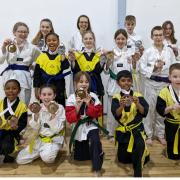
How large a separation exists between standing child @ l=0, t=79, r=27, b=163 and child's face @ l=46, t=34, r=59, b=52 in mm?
632

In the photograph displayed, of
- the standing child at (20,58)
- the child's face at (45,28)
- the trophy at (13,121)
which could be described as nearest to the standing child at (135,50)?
the child's face at (45,28)

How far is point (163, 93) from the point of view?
3010 millimetres

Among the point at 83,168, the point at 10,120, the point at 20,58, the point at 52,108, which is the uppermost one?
the point at 20,58

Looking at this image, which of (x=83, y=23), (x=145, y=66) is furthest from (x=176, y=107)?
(x=83, y=23)

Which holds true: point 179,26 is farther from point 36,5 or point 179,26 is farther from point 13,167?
point 13,167

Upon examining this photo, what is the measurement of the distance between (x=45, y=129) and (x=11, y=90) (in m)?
0.50

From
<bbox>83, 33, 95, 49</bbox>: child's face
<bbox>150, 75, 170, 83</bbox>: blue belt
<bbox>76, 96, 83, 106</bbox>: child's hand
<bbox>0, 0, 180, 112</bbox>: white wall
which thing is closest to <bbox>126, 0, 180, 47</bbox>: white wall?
<bbox>0, 0, 180, 112</bbox>: white wall

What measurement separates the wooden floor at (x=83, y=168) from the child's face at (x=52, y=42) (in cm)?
117

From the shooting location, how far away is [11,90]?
2.99 m

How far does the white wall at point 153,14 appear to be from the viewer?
459 centimetres

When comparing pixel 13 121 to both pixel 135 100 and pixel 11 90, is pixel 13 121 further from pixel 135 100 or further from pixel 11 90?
pixel 135 100

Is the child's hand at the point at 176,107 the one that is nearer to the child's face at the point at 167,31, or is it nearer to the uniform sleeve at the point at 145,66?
the uniform sleeve at the point at 145,66

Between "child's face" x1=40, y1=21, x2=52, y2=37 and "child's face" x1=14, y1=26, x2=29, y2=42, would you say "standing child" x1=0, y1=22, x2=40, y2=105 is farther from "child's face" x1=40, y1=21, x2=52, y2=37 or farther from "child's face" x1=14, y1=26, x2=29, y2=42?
"child's face" x1=40, y1=21, x2=52, y2=37

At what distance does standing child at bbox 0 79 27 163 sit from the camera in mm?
2885
